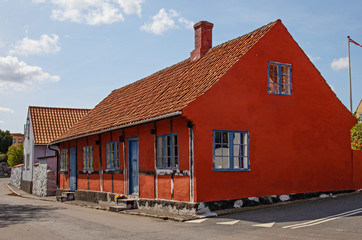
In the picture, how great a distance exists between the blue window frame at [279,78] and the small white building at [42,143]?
1546cm

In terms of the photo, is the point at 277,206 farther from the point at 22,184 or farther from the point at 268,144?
the point at 22,184

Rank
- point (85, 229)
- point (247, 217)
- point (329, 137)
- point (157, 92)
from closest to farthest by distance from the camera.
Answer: point (85, 229) < point (247, 217) < point (329, 137) < point (157, 92)

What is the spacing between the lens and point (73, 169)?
22328mm

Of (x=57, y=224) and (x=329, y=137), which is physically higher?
(x=329, y=137)

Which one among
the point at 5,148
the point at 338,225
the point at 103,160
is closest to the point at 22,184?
the point at 103,160

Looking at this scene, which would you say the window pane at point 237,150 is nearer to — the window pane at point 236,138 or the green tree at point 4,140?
the window pane at point 236,138

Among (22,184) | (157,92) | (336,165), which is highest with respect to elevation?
(157,92)

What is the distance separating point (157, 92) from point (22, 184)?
21.0m

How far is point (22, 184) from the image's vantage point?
3294 centimetres

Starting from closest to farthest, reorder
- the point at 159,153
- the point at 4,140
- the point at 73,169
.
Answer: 1. the point at 159,153
2. the point at 73,169
3. the point at 4,140

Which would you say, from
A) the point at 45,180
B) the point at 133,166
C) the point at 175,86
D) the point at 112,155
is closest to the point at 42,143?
the point at 45,180

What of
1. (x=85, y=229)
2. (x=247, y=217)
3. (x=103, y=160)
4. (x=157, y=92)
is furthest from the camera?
(x=103, y=160)

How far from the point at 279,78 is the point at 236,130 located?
274 centimetres

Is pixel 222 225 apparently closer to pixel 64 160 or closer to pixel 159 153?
pixel 159 153
